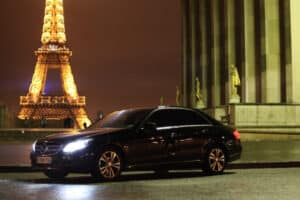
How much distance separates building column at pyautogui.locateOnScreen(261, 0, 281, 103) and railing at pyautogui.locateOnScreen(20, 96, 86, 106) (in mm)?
45690

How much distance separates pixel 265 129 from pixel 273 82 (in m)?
4.93

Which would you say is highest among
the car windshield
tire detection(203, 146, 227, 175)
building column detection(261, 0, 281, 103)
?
building column detection(261, 0, 281, 103)

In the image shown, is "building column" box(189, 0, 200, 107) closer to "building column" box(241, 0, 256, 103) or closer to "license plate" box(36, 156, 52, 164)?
"building column" box(241, 0, 256, 103)

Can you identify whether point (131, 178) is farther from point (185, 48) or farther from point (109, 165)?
point (185, 48)

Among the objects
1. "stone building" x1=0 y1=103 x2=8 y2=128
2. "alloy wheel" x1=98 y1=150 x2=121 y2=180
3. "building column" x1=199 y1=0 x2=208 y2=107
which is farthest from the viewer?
"building column" x1=199 y1=0 x2=208 y2=107

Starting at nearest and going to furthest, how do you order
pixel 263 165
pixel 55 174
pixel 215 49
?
1. pixel 55 174
2. pixel 263 165
3. pixel 215 49

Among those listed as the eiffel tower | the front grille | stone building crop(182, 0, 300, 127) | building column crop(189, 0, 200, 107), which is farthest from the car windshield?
the eiffel tower

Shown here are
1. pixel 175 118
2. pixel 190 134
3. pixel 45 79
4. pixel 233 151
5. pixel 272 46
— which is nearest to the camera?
pixel 190 134

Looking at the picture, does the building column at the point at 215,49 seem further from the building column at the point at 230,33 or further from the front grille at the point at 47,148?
the front grille at the point at 47,148

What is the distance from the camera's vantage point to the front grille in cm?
1184

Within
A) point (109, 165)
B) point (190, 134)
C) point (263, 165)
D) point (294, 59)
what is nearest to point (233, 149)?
point (190, 134)

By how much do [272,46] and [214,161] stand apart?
28.4 m

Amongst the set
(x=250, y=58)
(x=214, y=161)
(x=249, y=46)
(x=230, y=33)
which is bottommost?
(x=214, y=161)

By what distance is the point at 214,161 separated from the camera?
43.8 ft
